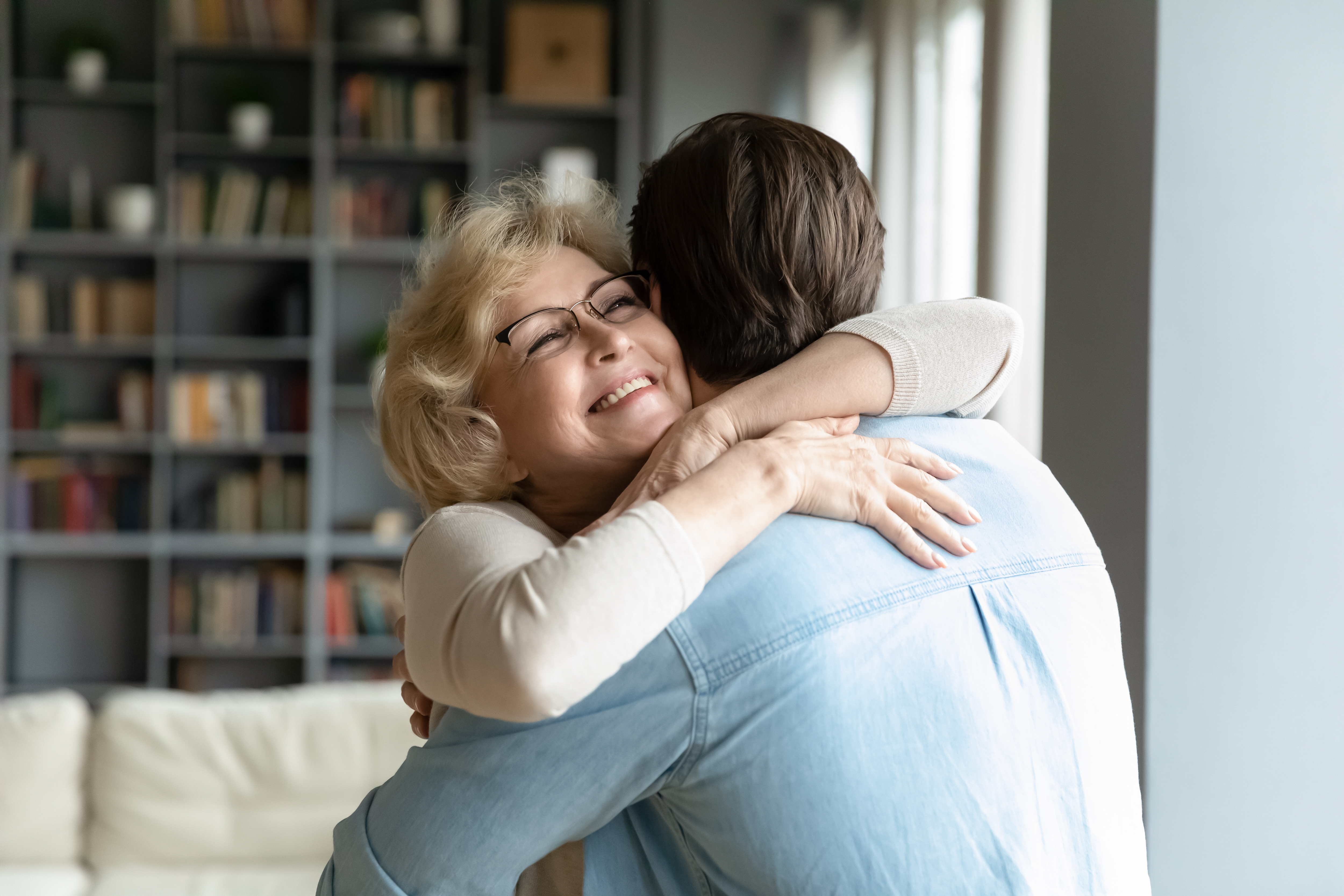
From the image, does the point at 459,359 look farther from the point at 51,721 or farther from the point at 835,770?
the point at 51,721

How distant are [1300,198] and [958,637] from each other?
0.93 m

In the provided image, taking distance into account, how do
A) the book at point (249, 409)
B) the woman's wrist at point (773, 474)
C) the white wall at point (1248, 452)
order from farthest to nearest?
the book at point (249, 409) → the white wall at point (1248, 452) → the woman's wrist at point (773, 474)

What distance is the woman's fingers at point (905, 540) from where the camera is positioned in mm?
816

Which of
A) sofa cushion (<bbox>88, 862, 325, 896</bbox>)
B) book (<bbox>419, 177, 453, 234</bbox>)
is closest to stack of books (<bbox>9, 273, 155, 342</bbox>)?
book (<bbox>419, 177, 453, 234</bbox>)

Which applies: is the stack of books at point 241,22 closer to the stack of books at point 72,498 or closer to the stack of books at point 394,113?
the stack of books at point 394,113

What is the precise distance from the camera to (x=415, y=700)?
1110 mm

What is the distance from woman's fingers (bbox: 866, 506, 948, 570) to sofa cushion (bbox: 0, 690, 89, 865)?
2.32 m

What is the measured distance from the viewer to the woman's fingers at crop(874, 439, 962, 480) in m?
0.90

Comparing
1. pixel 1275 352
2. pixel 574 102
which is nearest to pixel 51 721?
pixel 1275 352

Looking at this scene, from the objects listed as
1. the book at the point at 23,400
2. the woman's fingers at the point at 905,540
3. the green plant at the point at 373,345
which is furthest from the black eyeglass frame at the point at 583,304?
the book at the point at 23,400

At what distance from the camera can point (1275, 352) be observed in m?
1.40

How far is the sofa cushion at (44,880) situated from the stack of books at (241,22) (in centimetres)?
337

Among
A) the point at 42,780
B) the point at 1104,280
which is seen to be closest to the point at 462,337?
the point at 1104,280

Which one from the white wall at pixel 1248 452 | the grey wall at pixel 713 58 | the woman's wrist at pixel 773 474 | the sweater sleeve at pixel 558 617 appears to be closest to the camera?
the sweater sleeve at pixel 558 617
